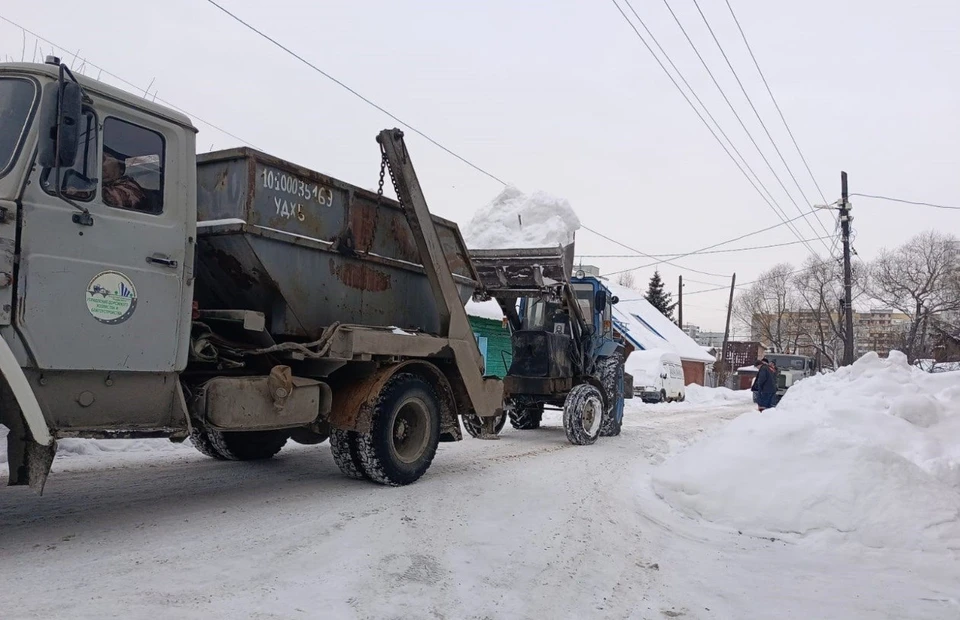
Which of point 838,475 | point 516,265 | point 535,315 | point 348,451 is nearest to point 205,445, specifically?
point 348,451

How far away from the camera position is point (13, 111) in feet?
14.8

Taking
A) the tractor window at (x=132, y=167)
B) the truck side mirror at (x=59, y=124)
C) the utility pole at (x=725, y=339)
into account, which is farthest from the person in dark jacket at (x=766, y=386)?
the utility pole at (x=725, y=339)

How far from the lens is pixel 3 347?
4.05 metres

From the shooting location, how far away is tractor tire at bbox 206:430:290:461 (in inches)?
314

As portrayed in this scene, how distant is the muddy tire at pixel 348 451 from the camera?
6.85m

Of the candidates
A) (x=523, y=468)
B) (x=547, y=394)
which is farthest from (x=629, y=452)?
(x=523, y=468)

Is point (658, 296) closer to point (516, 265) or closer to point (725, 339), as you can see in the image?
point (725, 339)

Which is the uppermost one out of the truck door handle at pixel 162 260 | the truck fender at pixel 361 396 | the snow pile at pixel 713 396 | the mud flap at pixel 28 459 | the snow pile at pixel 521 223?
the snow pile at pixel 521 223

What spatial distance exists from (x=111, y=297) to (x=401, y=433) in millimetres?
3255

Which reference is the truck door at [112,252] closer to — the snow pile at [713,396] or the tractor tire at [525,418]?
the tractor tire at [525,418]

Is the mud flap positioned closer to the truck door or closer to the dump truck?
the dump truck

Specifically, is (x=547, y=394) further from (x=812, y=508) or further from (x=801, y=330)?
(x=801, y=330)

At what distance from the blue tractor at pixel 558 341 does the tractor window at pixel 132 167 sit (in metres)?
5.94

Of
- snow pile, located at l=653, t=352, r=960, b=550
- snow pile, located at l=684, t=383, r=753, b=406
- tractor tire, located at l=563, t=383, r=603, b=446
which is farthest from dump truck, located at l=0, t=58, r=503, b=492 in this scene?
snow pile, located at l=684, t=383, r=753, b=406
